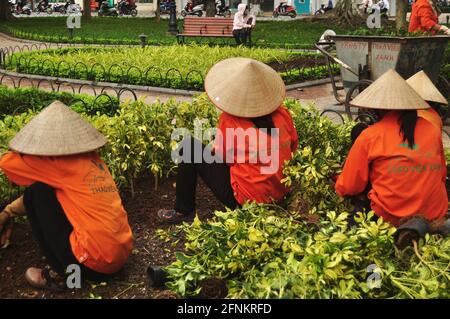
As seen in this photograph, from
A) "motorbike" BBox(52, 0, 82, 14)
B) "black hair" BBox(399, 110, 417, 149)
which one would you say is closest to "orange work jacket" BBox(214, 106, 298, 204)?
"black hair" BBox(399, 110, 417, 149)

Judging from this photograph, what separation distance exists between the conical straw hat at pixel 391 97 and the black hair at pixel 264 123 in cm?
58

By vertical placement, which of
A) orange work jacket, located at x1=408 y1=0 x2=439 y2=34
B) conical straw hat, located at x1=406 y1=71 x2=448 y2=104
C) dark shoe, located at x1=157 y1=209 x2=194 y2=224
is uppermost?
orange work jacket, located at x1=408 y1=0 x2=439 y2=34

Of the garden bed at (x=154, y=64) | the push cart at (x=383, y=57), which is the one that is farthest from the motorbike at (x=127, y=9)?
the push cart at (x=383, y=57)

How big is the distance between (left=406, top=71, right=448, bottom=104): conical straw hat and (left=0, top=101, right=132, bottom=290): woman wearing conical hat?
102 inches

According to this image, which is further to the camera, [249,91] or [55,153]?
[249,91]

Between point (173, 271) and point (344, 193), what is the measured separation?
4.37 ft

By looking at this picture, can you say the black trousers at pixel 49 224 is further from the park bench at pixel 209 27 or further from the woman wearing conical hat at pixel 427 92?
the park bench at pixel 209 27

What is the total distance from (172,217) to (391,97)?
5.87ft

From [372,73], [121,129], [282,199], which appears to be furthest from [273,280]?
[372,73]

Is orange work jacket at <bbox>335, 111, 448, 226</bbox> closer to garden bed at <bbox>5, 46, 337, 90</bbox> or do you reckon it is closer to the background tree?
garden bed at <bbox>5, 46, 337, 90</bbox>

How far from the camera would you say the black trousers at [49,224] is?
3832 millimetres

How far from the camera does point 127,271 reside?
13.8 feet

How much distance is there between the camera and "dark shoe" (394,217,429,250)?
3.85 meters

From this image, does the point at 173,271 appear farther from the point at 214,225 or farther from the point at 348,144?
the point at 348,144
